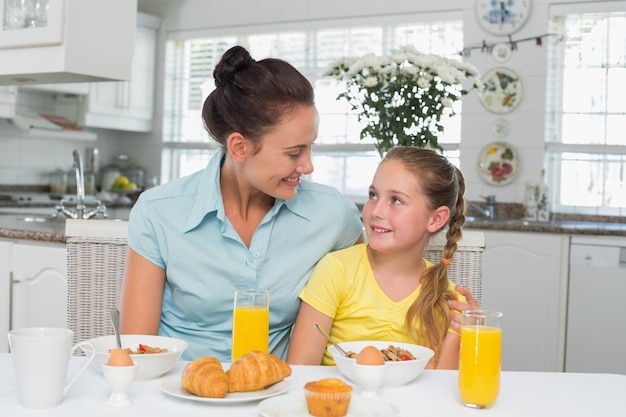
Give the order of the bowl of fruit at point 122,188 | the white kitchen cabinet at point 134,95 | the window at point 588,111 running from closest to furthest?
1. the window at point 588,111
2. the white kitchen cabinet at point 134,95
3. the bowl of fruit at point 122,188

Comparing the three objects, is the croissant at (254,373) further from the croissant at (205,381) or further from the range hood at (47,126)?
the range hood at (47,126)

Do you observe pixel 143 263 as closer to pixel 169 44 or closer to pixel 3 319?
pixel 3 319

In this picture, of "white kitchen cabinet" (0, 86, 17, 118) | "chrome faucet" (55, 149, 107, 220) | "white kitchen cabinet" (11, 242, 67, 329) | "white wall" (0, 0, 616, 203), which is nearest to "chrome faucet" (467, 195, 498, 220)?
"white wall" (0, 0, 616, 203)

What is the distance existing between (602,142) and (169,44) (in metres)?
3.22

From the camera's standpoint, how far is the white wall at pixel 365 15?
470cm

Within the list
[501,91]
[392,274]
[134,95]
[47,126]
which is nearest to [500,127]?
[501,91]

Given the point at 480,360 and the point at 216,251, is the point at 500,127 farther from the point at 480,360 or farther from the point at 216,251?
the point at 480,360

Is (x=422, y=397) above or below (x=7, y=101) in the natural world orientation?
below

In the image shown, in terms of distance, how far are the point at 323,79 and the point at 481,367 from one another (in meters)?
4.35

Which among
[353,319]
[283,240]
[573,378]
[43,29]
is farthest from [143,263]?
[43,29]

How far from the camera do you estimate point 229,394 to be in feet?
4.06

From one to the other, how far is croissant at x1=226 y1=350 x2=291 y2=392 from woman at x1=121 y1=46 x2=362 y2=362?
57cm

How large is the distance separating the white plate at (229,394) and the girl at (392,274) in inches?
18.3

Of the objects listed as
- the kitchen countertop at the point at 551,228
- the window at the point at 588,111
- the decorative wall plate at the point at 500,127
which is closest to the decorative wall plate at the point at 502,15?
the window at the point at 588,111
